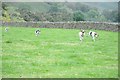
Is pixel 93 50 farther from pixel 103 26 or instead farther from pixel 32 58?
pixel 103 26

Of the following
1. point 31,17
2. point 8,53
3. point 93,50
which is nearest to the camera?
point 8,53

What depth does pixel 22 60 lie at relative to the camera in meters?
23.4

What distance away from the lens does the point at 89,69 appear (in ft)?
68.4

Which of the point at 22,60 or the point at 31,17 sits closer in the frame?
the point at 22,60

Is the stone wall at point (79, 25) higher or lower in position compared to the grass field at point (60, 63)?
lower

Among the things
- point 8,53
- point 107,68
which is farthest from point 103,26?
point 107,68

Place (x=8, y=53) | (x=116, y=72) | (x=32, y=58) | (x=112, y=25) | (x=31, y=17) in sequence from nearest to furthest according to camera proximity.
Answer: (x=116, y=72)
(x=32, y=58)
(x=8, y=53)
(x=112, y=25)
(x=31, y=17)

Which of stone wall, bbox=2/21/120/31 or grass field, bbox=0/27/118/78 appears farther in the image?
stone wall, bbox=2/21/120/31

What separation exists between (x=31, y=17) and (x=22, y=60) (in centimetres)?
10715

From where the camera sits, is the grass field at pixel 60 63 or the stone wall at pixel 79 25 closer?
the grass field at pixel 60 63

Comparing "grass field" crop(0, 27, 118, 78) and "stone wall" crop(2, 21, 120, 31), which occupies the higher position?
"grass field" crop(0, 27, 118, 78)

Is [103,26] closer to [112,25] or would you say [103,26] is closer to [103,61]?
[112,25]

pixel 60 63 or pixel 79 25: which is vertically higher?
pixel 60 63

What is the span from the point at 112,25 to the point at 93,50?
107 feet
